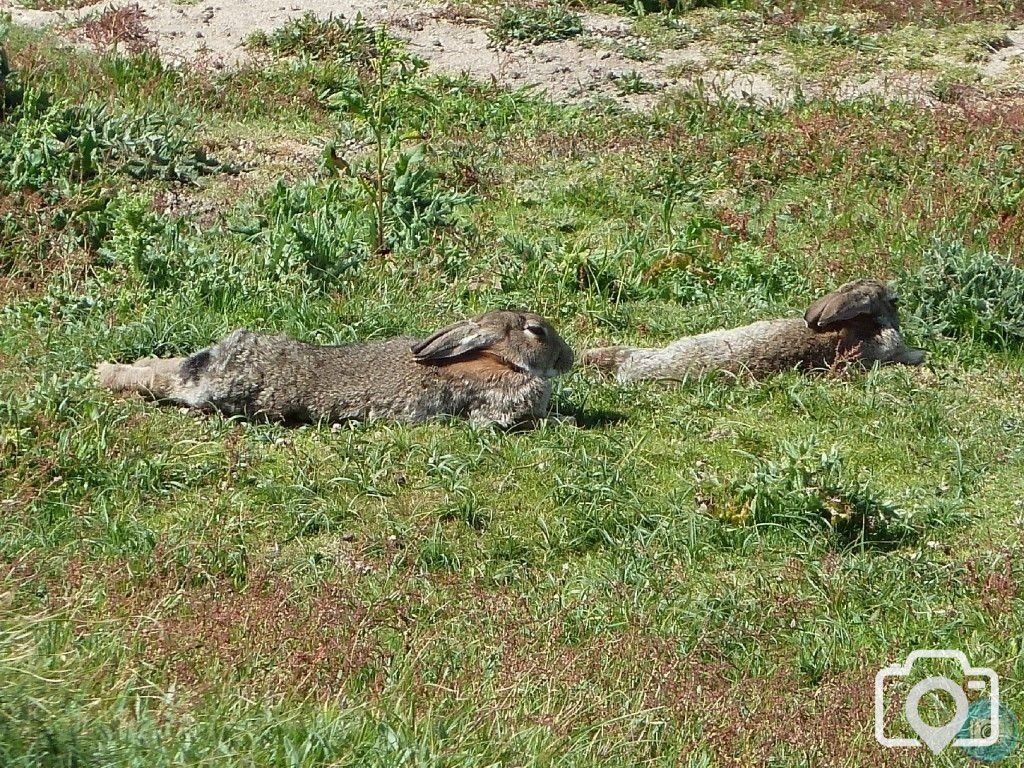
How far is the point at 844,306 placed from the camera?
385 inches

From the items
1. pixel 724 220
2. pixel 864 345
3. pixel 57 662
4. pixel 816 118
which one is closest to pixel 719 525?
pixel 864 345

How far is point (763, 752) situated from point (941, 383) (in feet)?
15.5

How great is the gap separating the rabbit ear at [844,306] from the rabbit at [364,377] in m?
2.03

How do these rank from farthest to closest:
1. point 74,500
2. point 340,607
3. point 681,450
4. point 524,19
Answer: point 524,19, point 681,450, point 74,500, point 340,607

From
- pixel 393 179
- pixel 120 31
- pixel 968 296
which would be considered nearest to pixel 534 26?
pixel 120 31

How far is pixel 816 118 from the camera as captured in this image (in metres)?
13.7

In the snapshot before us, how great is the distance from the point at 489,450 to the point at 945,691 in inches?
119

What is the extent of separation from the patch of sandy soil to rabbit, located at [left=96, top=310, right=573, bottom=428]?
250 inches

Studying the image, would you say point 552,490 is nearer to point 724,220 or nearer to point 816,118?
point 724,220

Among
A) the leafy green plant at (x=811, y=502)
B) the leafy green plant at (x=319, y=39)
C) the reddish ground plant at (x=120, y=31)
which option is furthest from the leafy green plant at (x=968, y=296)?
the reddish ground plant at (x=120, y=31)

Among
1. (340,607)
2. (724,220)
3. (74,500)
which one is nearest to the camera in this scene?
(340,607)

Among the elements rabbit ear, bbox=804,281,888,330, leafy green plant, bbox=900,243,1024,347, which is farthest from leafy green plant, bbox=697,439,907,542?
leafy green plant, bbox=900,243,1024,347

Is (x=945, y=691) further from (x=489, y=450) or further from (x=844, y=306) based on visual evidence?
(x=844, y=306)

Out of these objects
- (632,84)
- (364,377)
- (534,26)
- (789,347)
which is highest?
(534,26)
